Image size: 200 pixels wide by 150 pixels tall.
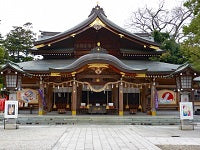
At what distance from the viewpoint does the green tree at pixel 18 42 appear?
43444 millimetres

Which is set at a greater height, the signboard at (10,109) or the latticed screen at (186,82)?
the latticed screen at (186,82)

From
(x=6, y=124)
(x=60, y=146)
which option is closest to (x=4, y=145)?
(x=60, y=146)

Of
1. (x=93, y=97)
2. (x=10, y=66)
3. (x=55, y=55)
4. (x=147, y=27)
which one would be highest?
(x=147, y=27)

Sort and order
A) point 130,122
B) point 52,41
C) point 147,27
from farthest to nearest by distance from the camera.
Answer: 1. point 147,27
2. point 52,41
3. point 130,122

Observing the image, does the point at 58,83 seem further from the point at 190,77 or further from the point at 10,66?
the point at 190,77

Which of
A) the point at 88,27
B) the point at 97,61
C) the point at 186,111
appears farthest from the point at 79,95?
the point at 186,111

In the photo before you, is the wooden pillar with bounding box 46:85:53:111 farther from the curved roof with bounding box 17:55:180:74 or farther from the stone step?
the stone step

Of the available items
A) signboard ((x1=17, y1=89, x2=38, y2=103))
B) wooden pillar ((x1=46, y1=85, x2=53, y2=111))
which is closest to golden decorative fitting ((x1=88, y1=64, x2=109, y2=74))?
wooden pillar ((x1=46, y1=85, x2=53, y2=111))

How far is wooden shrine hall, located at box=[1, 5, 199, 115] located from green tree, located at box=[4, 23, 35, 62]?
70.7 ft

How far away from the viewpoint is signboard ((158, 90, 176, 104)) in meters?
20.9

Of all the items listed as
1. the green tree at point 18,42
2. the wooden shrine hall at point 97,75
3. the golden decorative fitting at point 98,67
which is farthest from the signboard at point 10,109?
the green tree at point 18,42

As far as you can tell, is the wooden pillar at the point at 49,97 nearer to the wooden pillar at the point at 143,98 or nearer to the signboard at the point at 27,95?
the signboard at the point at 27,95

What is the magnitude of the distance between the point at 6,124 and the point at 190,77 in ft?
35.7

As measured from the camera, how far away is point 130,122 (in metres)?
17.0
